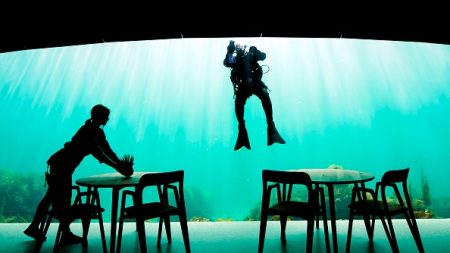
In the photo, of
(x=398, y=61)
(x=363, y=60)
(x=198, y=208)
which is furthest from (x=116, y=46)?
(x=398, y=61)


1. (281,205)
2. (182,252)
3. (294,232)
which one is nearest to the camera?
(281,205)

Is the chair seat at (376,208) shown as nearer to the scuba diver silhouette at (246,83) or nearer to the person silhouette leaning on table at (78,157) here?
the scuba diver silhouette at (246,83)

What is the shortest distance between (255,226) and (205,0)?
9.38 ft

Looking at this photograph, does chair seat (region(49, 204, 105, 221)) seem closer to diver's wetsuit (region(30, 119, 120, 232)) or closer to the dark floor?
diver's wetsuit (region(30, 119, 120, 232))

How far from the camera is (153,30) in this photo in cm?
363

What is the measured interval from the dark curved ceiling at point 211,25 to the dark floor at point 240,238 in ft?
8.18

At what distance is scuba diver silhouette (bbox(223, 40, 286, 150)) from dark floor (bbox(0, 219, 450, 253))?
1081 mm

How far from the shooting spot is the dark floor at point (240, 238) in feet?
9.46

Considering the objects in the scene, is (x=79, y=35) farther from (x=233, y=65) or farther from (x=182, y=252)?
(x=182, y=252)

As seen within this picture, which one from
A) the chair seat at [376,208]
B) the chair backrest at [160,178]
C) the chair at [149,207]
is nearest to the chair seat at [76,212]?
the chair at [149,207]

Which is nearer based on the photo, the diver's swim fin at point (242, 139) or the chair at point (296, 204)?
the chair at point (296, 204)

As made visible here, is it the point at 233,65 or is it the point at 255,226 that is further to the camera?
the point at 255,226

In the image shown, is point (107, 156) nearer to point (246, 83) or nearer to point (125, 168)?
point (125, 168)

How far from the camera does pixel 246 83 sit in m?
3.43
